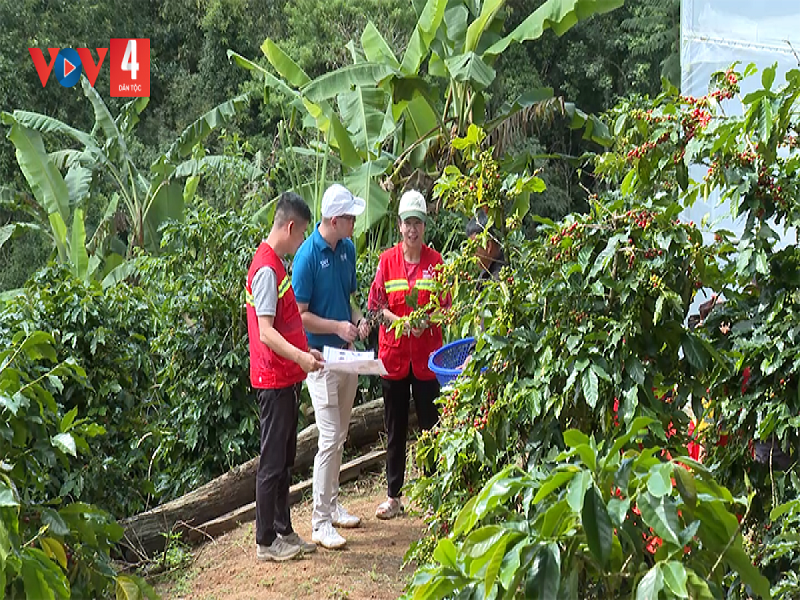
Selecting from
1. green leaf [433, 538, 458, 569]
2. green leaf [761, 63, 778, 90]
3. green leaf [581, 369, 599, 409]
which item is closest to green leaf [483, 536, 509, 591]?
green leaf [433, 538, 458, 569]

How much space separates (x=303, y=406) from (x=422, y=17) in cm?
415

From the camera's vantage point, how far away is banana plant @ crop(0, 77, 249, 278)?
10.6m

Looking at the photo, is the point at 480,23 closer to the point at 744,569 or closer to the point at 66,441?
the point at 66,441

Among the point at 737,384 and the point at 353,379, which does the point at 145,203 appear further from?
the point at 737,384

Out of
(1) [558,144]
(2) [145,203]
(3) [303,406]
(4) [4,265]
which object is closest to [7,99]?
(4) [4,265]

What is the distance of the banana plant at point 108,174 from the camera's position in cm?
1062

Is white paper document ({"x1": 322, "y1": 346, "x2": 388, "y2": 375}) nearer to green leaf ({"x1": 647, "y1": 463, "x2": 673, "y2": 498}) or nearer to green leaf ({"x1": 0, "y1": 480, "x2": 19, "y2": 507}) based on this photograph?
green leaf ({"x1": 0, "y1": 480, "x2": 19, "y2": 507})

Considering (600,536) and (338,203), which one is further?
(338,203)

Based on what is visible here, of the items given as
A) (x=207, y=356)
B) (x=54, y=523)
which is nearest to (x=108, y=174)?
(x=207, y=356)

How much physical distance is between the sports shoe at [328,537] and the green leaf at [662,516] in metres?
3.66

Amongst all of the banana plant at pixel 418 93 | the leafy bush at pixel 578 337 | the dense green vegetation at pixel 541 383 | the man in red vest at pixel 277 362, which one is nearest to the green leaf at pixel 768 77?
the dense green vegetation at pixel 541 383

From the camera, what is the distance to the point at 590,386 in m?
2.66

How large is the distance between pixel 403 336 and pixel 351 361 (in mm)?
567

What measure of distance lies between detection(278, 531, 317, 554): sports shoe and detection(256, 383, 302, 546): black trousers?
0.07m
